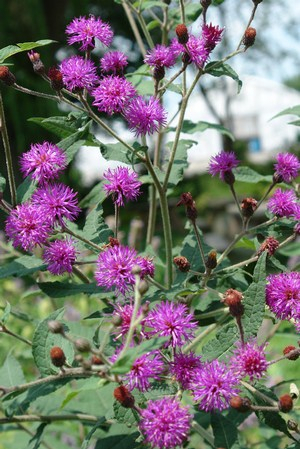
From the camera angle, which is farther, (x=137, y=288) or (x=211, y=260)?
(x=211, y=260)

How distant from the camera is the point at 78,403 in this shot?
129cm

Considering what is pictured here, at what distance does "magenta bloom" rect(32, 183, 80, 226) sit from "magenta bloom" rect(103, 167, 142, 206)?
7cm

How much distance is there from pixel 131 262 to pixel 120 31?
11.3 metres

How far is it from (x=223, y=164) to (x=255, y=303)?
31 cm

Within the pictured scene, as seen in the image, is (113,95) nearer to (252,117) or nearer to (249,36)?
(249,36)

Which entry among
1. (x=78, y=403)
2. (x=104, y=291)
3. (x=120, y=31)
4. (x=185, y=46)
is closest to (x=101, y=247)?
(x=104, y=291)

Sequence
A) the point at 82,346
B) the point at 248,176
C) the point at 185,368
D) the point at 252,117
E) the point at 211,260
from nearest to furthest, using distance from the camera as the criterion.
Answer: the point at 82,346
the point at 185,368
the point at 211,260
the point at 248,176
the point at 252,117

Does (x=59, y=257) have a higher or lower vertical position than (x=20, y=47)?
lower

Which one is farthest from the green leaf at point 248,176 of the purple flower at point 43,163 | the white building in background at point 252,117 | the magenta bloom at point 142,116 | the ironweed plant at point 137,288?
the white building in background at point 252,117

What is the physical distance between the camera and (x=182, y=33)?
93cm

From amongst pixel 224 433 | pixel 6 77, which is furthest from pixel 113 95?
pixel 224 433

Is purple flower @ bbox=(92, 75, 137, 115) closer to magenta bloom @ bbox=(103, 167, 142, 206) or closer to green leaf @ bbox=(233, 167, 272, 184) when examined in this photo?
magenta bloom @ bbox=(103, 167, 142, 206)

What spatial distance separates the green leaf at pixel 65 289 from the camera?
906 millimetres

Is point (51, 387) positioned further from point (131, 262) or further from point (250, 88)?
point (250, 88)
